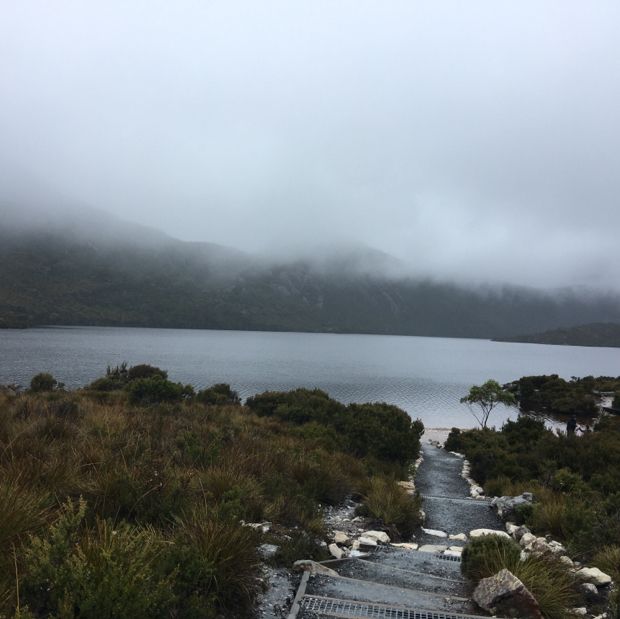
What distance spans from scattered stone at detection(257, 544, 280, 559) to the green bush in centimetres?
262

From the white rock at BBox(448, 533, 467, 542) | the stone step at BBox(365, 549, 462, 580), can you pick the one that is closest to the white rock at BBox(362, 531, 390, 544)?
the stone step at BBox(365, 549, 462, 580)

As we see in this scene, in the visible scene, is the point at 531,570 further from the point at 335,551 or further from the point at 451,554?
the point at 335,551

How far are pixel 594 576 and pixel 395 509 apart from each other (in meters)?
4.01

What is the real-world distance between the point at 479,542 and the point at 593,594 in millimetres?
1418

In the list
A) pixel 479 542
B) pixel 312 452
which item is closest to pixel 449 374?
pixel 312 452

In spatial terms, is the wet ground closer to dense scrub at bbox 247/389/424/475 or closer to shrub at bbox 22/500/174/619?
shrub at bbox 22/500/174/619

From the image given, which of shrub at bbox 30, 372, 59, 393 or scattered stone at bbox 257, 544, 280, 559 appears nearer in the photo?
scattered stone at bbox 257, 544, 280, 559

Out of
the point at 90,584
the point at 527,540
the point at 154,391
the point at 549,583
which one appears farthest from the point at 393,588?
the point at 154,391

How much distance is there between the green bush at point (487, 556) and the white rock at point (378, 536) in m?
1.96

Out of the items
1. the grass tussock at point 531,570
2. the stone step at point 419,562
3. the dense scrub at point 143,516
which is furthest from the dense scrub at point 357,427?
the grass tussock at point 531,570

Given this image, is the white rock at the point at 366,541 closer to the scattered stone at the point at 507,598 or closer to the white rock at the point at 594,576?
the scattered stone at the point at 507,598

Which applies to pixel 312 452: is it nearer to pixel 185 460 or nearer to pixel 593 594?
pixel 185 460

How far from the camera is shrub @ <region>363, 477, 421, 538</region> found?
9422 mm

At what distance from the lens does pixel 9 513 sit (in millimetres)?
4266
